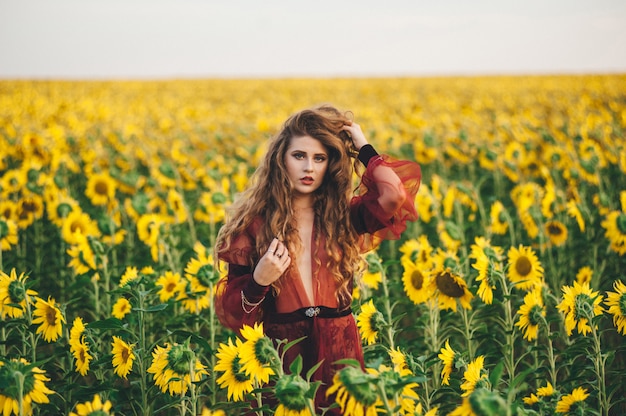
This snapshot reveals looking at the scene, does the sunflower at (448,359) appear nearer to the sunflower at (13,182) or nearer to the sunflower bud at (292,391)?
the sunflower bud at (292,391)

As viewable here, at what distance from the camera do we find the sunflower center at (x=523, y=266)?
3.01 metres

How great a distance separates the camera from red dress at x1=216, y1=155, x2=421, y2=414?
220cm

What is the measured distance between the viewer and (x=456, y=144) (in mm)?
6988

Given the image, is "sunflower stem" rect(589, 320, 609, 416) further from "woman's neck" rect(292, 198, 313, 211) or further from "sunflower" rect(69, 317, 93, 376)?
"sunflower" rect(69, 317, 93, 376)

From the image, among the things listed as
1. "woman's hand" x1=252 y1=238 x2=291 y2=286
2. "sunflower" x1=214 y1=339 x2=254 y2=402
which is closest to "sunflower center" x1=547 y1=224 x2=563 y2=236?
"woman's hand" x1=252 y1=238 x2=291 y2=286

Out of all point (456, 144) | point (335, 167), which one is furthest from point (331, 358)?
point (456, 144)

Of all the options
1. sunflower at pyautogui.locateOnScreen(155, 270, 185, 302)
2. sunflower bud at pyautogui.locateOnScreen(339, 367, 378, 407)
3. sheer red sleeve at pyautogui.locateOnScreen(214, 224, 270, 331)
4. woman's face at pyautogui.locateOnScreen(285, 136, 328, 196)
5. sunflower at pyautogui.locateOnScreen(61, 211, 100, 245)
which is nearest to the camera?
sunflower bud at pyautogui.locateOnScreen(339, 367, 378, 407)

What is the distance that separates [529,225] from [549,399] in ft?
6.82

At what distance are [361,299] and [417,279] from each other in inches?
11.5

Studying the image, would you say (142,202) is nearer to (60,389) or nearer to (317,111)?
(60,389)

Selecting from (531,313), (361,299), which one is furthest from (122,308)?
(531,313)

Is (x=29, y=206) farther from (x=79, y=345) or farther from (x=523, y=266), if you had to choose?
(x=523, y=266)

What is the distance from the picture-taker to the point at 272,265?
6.58 ft

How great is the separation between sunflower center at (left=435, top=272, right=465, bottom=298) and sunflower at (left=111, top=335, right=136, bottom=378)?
51.9 inches
